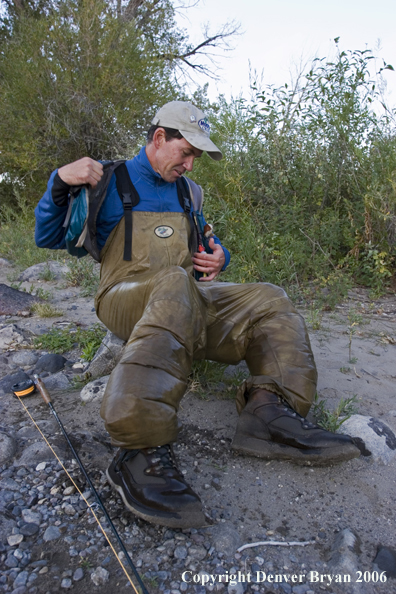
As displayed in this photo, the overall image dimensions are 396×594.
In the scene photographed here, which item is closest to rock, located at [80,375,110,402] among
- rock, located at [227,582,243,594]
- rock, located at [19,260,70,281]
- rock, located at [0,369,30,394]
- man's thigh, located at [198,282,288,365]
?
rock, located at [0,369,30,394]

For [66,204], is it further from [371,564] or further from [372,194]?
[372,194]

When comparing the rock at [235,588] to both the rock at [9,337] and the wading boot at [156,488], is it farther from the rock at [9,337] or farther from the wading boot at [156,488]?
the rock at [9,337]

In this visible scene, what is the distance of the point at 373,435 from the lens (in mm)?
2516

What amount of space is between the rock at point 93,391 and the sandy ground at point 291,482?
7cm

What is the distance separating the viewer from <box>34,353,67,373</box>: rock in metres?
3.54

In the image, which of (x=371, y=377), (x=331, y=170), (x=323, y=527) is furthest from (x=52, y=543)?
(x=331, y=170)

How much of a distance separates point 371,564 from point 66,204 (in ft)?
7.84

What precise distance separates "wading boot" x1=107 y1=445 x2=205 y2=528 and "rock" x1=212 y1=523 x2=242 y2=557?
0.36ft

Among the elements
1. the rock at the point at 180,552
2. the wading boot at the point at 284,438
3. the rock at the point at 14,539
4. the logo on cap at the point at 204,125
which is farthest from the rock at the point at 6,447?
the logo on cap at the point at 204,125

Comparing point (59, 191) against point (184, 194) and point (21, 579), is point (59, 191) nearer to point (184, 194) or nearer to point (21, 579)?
point (184, 194)

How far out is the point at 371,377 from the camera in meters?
3.44

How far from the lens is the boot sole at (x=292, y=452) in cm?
222

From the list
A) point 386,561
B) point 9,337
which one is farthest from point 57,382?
point 386,561

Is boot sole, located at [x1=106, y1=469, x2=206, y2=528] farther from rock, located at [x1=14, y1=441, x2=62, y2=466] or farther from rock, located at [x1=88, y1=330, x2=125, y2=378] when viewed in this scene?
rock, located at [x1=88, y1=330, x2=125, y2=378]
